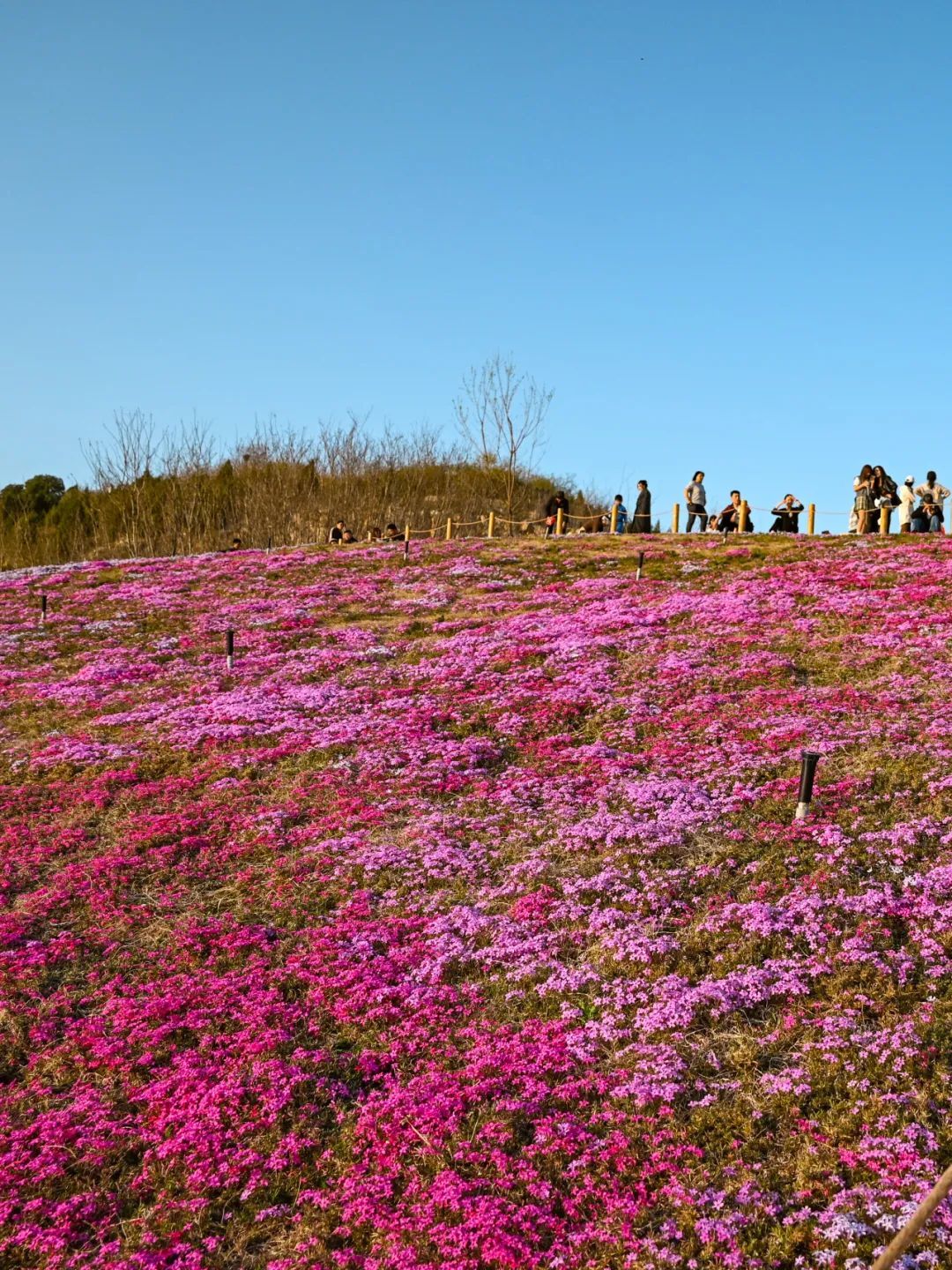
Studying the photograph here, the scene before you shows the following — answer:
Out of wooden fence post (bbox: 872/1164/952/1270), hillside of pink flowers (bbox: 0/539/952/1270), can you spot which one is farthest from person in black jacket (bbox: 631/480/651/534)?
wooden fence post (bbox: 872/1164/952/1270)

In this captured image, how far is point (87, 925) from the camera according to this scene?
536 inches

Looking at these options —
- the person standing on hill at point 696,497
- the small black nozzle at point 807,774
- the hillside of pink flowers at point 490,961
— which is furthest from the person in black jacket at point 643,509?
the small black nozzle at point 807,774

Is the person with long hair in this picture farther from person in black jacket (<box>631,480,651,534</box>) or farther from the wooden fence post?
the wooden fence post

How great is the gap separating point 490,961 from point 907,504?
2968 cm

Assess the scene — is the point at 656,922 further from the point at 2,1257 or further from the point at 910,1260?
the point at 2,1257

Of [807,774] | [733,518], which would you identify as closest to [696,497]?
[733,518]

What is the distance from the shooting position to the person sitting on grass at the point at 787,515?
40031 millimetres

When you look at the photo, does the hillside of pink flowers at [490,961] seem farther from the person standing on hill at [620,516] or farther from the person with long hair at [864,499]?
the person standing on hill at [620,516]

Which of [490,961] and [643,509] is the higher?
[643,509]

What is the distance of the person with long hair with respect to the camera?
36.1m

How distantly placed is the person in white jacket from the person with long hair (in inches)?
42.4

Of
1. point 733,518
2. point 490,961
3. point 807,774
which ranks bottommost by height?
point 490,961

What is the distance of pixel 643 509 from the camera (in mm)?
43500

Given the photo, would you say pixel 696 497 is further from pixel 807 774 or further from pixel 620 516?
pixel 807 774
